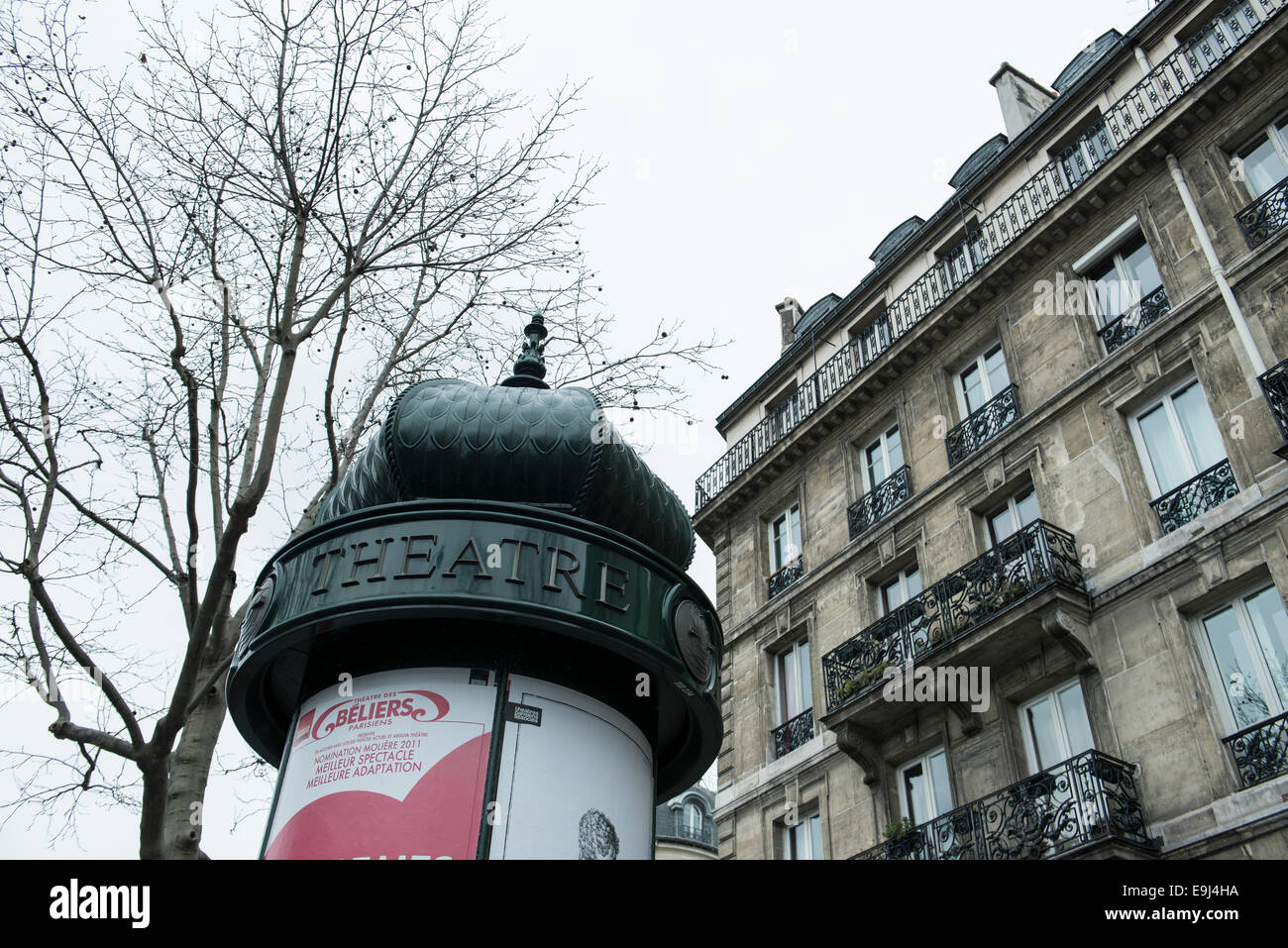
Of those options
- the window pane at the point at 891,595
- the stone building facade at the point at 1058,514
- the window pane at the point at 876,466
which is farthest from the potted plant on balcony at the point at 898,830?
the window pane at the point at 876,466

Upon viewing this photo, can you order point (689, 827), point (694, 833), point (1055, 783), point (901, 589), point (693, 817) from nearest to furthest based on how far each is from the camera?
point (1055, 783) → point (901, 589) → point (689, 827) → point (694, 833) → point (693, 817)

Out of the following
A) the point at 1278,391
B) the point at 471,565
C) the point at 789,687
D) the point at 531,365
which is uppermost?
the point at 1278,391

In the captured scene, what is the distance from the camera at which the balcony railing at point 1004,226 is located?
16.7 meters

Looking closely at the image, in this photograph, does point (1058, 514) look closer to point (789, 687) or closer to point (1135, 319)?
point (1135, 319)

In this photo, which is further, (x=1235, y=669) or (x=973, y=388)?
(x=973, y=388)

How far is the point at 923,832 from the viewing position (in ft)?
47.9

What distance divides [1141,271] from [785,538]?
8.95 metres

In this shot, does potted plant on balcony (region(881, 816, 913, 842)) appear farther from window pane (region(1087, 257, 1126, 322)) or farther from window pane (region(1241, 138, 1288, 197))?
window pane (region(1241, 138, 1288, 197))

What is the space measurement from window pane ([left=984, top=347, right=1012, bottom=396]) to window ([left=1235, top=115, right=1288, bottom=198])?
4.62 m

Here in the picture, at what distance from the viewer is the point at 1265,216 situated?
1428 cm

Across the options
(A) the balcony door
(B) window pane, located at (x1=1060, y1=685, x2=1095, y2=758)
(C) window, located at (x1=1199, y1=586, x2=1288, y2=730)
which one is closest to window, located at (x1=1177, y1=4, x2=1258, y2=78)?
→ (C) window, located at (x1=1199, y1=586, x2=1288, y2=730)

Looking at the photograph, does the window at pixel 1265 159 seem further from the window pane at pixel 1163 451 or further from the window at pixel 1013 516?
the window at pixel 1013 516

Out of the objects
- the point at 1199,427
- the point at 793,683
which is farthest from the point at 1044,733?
the point at 793,683
